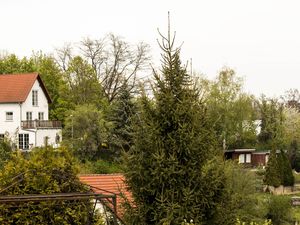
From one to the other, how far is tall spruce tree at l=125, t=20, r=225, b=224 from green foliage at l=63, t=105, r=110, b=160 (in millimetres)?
31642

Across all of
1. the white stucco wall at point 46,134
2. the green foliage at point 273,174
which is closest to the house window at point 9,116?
the white stucco wall at point 46,134

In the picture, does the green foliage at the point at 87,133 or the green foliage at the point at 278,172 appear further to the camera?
the green foliage at the point at 87,133

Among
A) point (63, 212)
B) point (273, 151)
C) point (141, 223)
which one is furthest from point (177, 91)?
point (273, 151)

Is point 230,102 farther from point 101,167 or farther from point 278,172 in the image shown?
point 101,167

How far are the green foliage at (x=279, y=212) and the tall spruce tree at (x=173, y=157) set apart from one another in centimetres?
1745

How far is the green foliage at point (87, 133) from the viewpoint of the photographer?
4278 centimetres

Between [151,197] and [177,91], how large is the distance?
2003mm

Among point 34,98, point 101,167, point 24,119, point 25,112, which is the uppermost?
point 34,98

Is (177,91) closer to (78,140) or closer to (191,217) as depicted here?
(191,217)

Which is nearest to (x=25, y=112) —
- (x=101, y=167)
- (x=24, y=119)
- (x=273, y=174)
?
(x=24, y=119)

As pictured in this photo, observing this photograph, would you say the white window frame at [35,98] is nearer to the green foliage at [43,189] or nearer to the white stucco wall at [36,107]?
the white stucco wall at [36,107]

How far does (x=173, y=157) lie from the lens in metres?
10.6

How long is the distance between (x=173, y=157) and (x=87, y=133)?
3284cm

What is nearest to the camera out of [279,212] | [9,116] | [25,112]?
[279,212]
